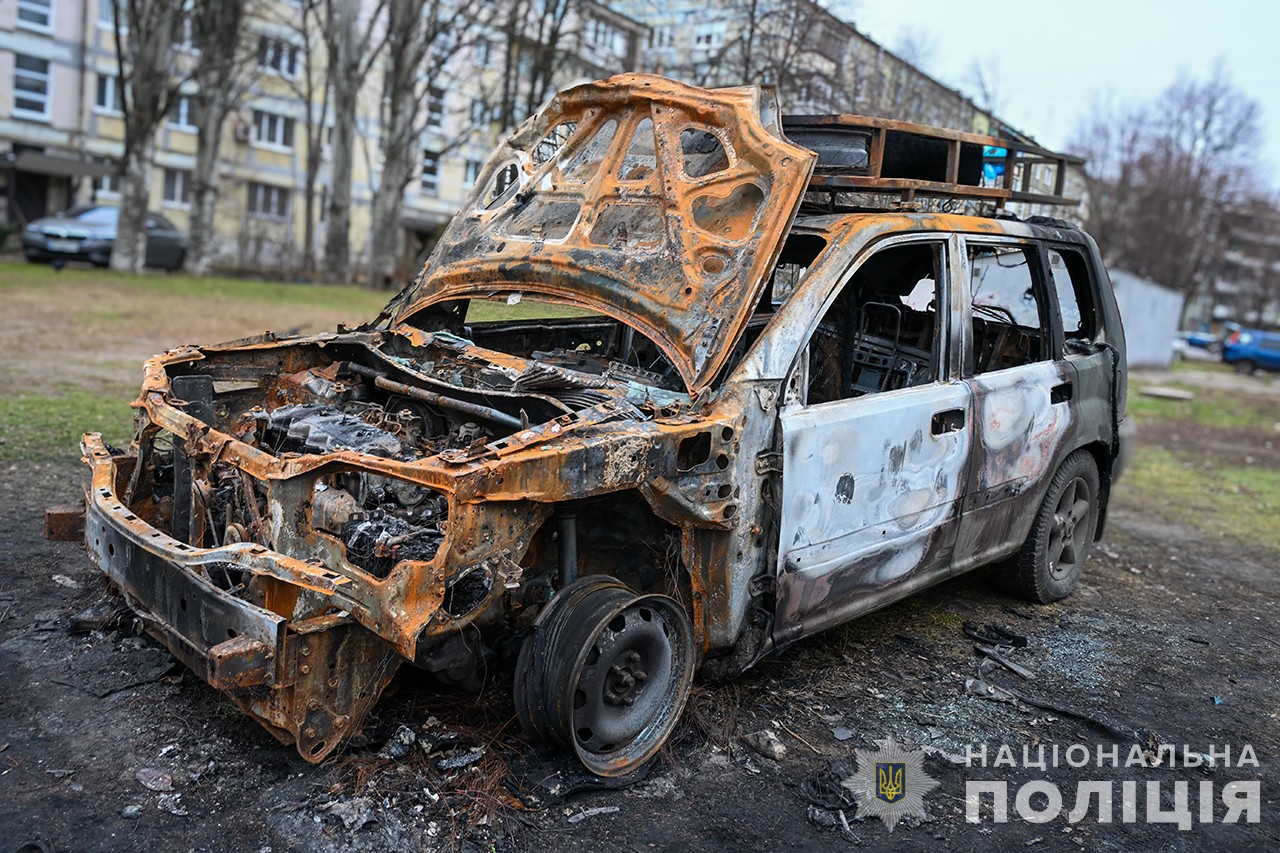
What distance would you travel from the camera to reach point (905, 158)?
15.9ft

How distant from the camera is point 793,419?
3445mm

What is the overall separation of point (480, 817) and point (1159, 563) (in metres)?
5.25

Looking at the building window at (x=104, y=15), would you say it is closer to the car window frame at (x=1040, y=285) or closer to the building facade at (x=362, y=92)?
the building facade at (x=362, y=92)

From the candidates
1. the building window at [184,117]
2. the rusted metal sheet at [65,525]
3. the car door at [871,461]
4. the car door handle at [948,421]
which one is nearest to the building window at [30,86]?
the building window at [184,117]

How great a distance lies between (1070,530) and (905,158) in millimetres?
2155

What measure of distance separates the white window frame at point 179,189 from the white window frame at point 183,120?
53.1 inches

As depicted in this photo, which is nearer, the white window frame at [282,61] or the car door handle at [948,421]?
the car door handle at [948,421]

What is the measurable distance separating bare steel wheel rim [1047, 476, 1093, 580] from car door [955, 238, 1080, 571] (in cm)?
37

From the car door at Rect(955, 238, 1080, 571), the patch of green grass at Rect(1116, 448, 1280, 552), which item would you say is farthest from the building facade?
the patch of green grass at Rect(1116, 448, 1280, 552)

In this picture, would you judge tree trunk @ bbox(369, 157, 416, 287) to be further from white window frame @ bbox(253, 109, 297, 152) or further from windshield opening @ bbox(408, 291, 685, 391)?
windshield opening @ bbox(408, 291, 685, 391)

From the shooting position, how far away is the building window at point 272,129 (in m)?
35.7

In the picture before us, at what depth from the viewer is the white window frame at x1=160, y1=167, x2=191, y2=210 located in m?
33.8

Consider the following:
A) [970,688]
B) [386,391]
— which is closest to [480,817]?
[386,391]

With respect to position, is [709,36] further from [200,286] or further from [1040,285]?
[200,286]
